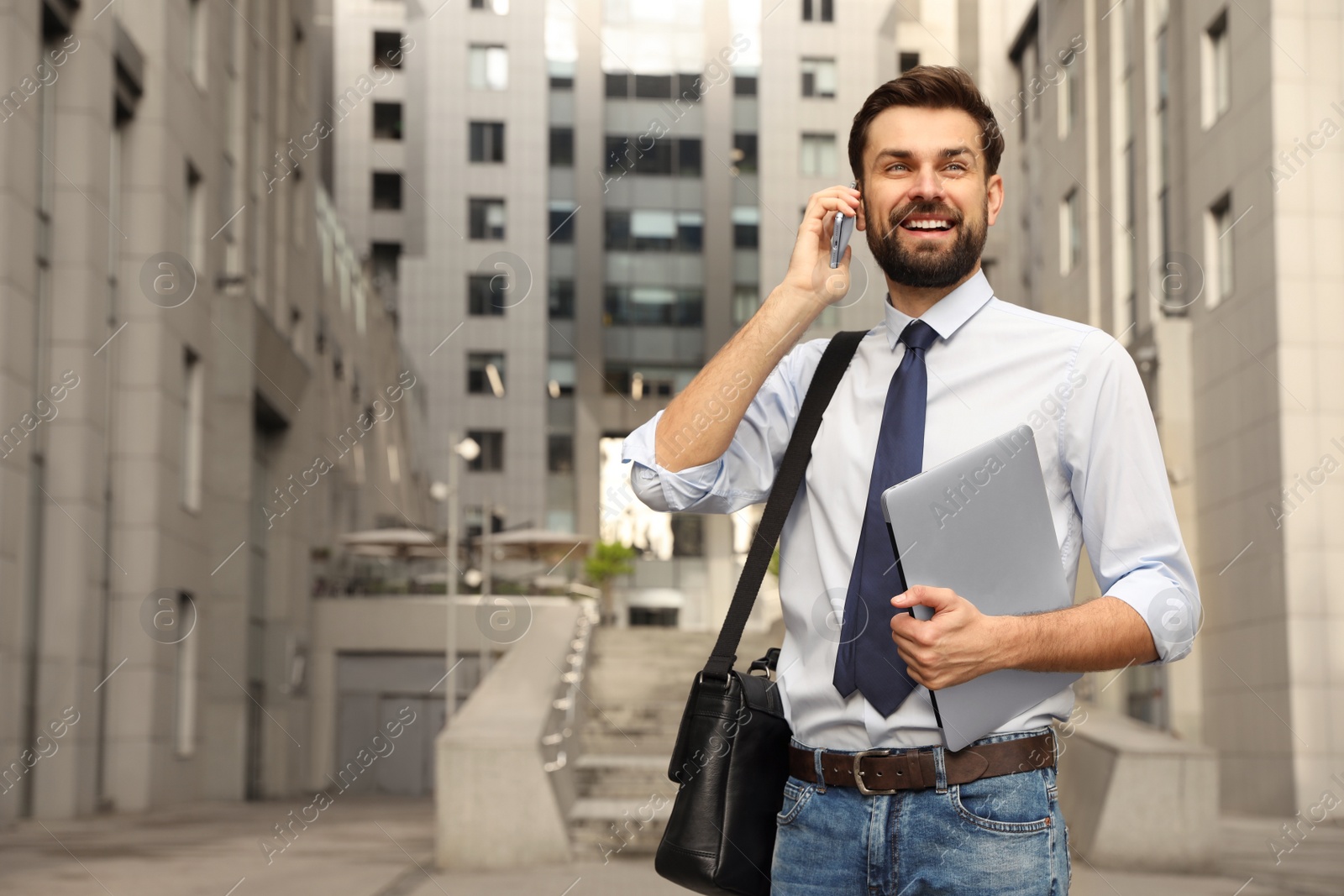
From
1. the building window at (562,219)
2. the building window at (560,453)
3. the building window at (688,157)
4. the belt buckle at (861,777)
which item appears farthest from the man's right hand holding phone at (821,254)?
the building window at (688,157)

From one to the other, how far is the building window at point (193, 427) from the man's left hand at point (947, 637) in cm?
2102

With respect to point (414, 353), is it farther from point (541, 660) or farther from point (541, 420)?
point (541, 660)

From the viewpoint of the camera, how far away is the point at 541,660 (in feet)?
40.4

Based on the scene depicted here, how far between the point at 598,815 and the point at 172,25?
47.7ft

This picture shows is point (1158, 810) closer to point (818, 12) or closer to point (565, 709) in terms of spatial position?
point (565, 709)

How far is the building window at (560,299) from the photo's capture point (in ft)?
153

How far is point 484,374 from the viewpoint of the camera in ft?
153

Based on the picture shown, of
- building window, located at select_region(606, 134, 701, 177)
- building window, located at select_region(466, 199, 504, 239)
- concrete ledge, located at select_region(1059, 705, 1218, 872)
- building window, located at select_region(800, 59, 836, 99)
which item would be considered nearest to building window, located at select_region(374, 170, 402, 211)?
building window, located at select_region(466, 199, 504, 239)

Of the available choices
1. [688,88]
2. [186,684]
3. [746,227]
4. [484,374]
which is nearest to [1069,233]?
[186,684]

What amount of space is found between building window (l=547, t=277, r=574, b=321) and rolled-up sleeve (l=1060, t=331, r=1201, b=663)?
44.9 m

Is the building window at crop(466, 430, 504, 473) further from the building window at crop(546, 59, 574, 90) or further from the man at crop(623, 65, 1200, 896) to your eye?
the man at crop(623, 65, 1200, 896)

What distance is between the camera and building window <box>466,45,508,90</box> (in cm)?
4744

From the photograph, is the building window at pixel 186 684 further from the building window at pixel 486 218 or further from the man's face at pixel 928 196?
the building window at pixel 486 218

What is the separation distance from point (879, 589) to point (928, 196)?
0.60 metres
